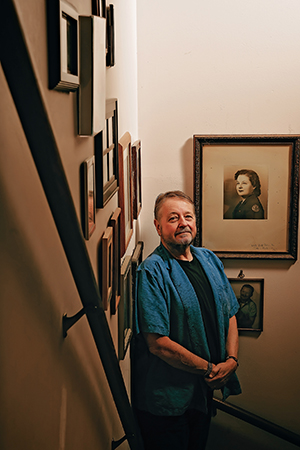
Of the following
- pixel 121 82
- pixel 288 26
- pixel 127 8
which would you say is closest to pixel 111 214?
pixel 121 82

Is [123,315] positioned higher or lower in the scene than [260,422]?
higher

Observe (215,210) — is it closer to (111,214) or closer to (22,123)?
(111,214)

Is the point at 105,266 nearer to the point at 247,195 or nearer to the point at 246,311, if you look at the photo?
the point at 247,195

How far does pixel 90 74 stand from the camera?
92 cm

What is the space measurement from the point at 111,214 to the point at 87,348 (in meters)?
0.51

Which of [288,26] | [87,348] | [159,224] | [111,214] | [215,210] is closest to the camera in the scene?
[87,348]

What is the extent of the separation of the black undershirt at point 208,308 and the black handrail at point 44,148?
4.10 ft

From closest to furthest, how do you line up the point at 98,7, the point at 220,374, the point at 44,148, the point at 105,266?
the point at 44,148 < the point at 98,7 < the point at 105,266 < the point at 220,374

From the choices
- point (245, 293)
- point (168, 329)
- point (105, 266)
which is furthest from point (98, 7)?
point (245, 293)

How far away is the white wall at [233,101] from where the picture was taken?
2.70 metres

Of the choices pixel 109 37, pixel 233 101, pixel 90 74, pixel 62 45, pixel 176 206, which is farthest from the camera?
pixel 233 101

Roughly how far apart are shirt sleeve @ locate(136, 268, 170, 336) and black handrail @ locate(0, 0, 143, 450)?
1100mm

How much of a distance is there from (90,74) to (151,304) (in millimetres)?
1286

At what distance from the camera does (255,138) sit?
277 centimetres
